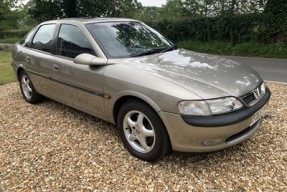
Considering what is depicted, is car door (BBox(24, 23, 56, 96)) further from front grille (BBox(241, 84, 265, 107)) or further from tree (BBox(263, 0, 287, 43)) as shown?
tree (BBox(263, 0, 287, 43))

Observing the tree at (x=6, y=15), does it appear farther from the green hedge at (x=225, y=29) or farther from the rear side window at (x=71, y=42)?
the rear side window at (x=71, y=42)

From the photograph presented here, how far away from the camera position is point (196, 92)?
2.99 m

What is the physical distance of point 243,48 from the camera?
Result: 14352 mm

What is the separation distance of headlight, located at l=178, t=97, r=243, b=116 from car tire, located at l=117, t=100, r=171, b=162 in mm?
340

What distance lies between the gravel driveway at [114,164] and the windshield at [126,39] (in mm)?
1161

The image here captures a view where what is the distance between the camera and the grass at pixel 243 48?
13.3 metres

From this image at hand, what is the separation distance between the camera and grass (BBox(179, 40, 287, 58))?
43.5ft

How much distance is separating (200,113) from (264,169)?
3.25ft

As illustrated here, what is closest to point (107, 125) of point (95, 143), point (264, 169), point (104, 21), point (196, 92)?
point (95, 143)

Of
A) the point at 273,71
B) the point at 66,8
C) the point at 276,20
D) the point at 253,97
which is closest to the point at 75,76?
the point at 253,97

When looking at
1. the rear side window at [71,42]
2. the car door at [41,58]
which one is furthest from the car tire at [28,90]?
the rear side window at [71,42]

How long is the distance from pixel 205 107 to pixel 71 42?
2.32 meters

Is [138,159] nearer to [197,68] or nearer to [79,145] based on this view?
[79,145]

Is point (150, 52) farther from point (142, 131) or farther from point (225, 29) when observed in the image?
point (225, 29)
